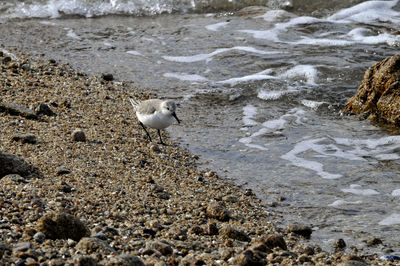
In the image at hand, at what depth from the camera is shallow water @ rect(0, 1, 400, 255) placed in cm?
590

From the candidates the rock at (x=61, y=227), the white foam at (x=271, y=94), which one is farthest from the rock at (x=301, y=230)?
the white foam at (x=271, y=94)

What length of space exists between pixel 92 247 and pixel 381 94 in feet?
19.7

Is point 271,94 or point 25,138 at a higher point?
point 25,138

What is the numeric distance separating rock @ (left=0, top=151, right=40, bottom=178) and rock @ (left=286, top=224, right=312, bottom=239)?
2382mm

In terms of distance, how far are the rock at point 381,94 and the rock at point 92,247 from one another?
221 inches

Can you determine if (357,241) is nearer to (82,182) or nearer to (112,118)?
(82,182)

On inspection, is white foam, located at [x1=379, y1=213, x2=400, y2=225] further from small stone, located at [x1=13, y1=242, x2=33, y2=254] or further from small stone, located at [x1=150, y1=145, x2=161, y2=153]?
small stone, located at [x1=13, y1=242, x2=33, y2=254]

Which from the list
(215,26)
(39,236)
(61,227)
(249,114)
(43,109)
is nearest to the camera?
(39,236)

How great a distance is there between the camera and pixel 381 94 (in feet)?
26.9

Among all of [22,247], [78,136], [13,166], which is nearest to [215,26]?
[78,136]

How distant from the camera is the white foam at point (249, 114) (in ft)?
26.8

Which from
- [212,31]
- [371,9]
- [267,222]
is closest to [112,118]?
[267,222]

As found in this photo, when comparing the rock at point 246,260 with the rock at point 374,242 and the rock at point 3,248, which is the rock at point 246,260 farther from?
the rock at point 3,248

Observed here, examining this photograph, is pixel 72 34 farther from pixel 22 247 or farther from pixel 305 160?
pixel 22 247
